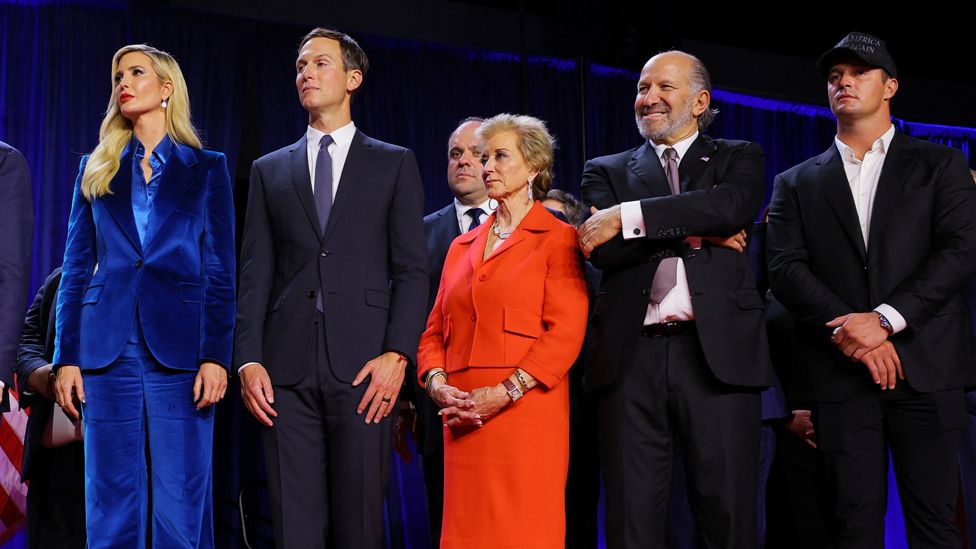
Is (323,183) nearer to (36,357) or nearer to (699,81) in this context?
(699,81)

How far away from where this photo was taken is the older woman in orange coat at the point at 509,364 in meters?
2.95

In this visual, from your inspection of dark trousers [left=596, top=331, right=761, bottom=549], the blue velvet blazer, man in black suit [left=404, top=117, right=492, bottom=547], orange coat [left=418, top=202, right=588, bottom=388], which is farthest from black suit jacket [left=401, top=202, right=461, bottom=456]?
dark trousers [left=596, top=331, right=761, bottom=549]

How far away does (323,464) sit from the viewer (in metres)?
2.92

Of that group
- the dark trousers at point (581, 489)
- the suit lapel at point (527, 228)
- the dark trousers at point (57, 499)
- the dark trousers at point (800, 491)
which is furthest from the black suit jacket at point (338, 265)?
the dark trousers at point (800, 491)

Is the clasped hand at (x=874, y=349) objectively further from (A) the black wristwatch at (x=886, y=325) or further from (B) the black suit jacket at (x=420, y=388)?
(B) the black suit jacket at (x=420, y=388)

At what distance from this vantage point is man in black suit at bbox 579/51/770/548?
289 cm

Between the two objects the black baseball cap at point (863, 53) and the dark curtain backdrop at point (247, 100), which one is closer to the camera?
the black baseball cap at point (863, 53)

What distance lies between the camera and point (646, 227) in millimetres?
2908

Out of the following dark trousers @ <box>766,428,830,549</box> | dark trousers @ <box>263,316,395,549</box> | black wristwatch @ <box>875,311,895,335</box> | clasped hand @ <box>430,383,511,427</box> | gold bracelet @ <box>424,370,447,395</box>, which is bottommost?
dark trousers @ <box>766,428,830,549</box>

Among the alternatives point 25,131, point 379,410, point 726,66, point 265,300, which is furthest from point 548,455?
point 726,66

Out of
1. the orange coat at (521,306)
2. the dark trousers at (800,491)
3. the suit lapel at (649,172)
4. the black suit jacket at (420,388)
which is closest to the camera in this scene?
the orange coat at (521,306)

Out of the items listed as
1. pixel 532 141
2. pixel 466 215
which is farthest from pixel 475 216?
pixel 532 141

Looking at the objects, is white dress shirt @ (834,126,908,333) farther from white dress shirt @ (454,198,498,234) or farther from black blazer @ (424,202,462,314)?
black blazer @ (424,202,462,314)

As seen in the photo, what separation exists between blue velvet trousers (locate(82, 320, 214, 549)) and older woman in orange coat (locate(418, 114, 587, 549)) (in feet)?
2.38
